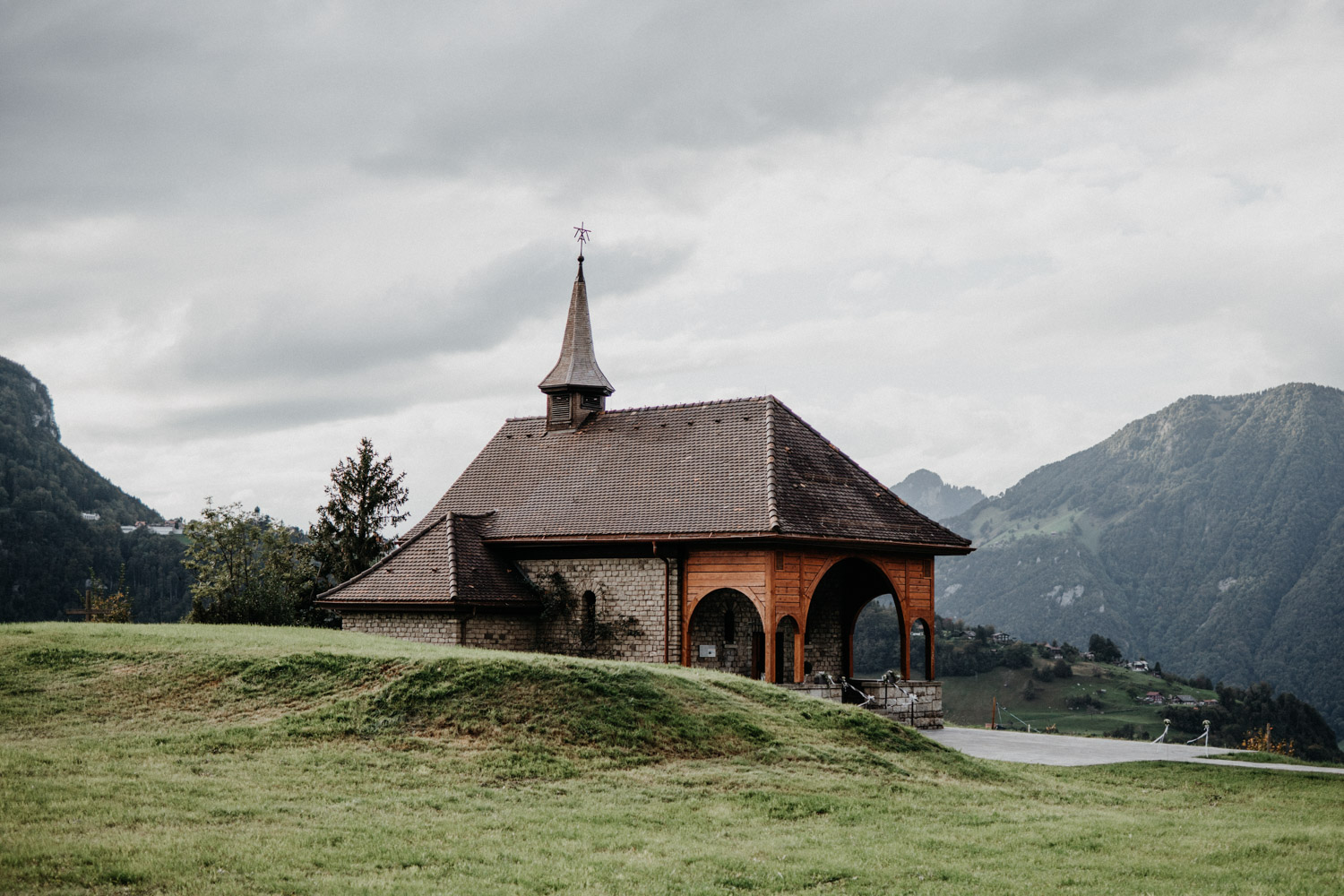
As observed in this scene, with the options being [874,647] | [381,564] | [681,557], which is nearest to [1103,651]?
[874,647]

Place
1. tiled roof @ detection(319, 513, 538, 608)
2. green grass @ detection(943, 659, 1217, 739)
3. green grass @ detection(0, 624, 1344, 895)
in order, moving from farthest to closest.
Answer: green grass @ detection(943, 659, 1217, 739)
tiled roof @ detection(319, 513, 538, 608)
green grass @ detection(0, 624, 1344, 895)

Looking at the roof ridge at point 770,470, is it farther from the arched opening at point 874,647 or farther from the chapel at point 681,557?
the arched opening at point 874,647

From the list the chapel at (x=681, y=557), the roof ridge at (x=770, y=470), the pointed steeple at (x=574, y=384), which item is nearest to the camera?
the roof ridge at (x=770, y=470)

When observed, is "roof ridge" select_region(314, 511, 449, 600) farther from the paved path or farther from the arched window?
the paved path

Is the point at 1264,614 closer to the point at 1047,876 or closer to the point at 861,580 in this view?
the point at 861,580

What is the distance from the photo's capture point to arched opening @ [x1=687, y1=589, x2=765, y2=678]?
25.4 meters

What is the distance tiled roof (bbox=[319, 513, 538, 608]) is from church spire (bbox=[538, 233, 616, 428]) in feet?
14.9

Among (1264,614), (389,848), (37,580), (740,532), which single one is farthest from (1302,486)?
(389,848)

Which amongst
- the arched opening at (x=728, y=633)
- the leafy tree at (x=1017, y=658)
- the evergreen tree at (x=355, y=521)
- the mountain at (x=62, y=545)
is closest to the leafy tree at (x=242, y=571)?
the evergreen tree at (x=355, y=521)

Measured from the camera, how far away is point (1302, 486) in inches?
7495

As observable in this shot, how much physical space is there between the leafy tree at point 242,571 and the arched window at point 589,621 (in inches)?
451

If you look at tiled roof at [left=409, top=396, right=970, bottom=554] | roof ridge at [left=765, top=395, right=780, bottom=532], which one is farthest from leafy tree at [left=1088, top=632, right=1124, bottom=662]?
roof ridge at [left=765, top=395, right=780, bottom=532]

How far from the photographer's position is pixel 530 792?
39.4 feet

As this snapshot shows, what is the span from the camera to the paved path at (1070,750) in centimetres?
1855
